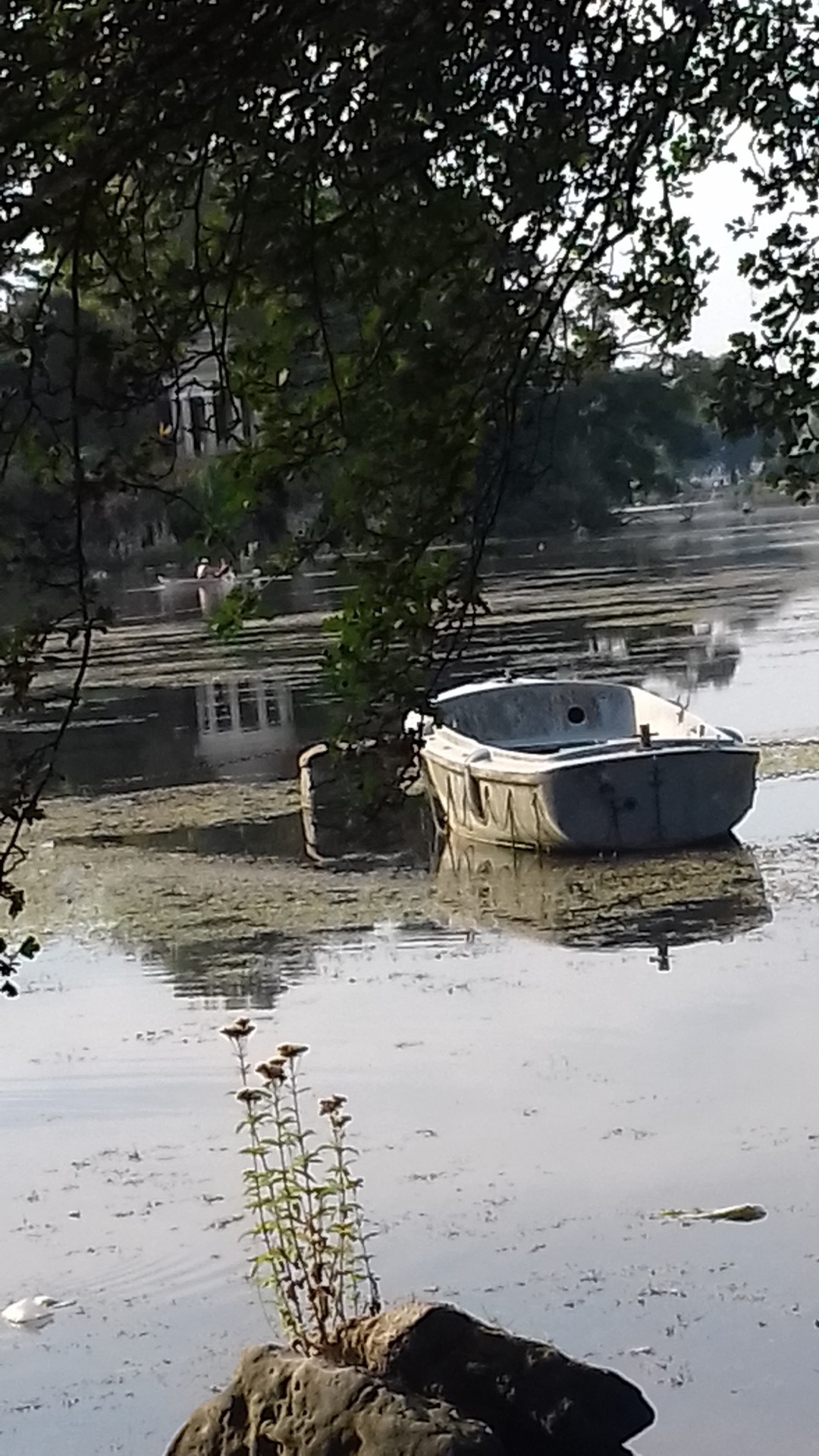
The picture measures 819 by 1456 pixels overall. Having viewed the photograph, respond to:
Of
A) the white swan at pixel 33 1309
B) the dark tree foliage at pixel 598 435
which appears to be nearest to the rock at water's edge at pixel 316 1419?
the white swan at pixel 33 1309

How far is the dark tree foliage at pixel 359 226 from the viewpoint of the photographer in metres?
4.40

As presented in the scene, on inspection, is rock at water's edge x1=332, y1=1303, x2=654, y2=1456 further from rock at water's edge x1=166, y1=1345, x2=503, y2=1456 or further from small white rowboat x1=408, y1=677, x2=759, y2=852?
small white rowboat x1=408, y1=677, x2=759, y2=852

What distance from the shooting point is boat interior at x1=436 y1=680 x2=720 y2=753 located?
837 inches

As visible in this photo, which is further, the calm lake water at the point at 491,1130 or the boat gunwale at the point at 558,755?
the boat gunwale at the point at 558,755

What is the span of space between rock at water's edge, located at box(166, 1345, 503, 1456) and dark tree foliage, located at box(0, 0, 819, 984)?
2.19 metres

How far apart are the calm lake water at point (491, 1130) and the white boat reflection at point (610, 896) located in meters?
0.05

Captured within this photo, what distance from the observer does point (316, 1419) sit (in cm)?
627

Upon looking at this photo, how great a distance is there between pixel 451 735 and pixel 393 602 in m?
14.9

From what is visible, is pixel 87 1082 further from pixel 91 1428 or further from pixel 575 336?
pixel 575 336

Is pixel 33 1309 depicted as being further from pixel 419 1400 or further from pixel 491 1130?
pixel 419 1400

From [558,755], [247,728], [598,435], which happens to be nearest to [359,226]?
[558,755]

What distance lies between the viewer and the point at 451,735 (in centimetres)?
1962

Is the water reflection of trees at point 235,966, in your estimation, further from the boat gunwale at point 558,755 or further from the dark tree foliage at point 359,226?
the dark tree foliage at point 359,226

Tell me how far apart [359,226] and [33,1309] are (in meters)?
5.20
